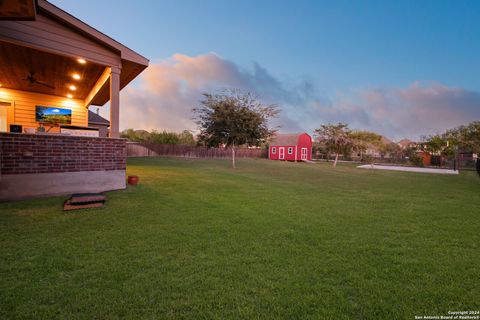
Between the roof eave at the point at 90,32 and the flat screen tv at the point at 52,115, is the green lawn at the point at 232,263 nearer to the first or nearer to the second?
the roof eave at the point at 90,32

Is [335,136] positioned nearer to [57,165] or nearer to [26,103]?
[57,165]

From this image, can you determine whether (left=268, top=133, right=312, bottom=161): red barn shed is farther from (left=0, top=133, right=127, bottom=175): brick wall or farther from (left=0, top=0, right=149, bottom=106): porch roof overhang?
(left=0, top=133, right=127, bottom=175): brick wall

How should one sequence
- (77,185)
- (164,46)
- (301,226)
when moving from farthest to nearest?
(164,46) → (77,185) → (301,226)

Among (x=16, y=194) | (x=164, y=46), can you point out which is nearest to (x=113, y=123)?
(x=16, y=194)

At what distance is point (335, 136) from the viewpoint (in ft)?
77.4

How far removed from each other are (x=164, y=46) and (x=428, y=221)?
2681 centimetres

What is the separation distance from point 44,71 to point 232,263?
9972 mm

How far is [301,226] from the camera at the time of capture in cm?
414

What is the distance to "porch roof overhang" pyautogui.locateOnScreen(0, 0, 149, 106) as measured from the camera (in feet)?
18.7

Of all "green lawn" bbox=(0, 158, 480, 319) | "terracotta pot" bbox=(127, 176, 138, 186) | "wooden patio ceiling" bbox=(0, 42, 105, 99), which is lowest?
"green lawn" bbox=(0, 158, 480, 319)

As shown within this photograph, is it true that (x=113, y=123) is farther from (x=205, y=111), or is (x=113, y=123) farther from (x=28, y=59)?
(x=205, y=111)

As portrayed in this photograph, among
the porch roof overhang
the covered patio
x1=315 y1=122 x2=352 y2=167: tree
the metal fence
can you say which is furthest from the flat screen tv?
the metal fence

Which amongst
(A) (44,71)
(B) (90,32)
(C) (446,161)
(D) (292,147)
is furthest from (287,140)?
(B) (90,32)

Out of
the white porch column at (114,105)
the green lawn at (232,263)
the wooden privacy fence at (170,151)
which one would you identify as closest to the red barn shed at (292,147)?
the wooden privacy fence at (170,151)
